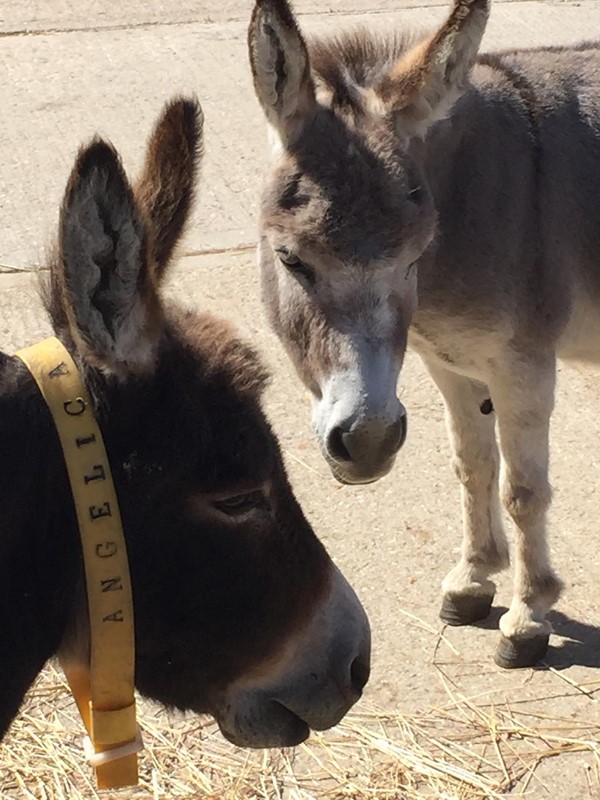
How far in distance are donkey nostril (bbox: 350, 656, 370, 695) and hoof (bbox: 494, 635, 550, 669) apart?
1552 mm

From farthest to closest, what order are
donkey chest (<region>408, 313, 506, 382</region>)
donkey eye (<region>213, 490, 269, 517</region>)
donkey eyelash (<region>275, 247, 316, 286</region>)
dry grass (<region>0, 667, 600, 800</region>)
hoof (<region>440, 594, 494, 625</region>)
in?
hoof (<region>440, 594, 494, 625</region>) < donkey chest (<region>408, 313, 506, 382</region>) < dry grass (<region>0, 667, 600, 800</region>) < donkey eyelash (<region>275, 247, 316, 286</region>) < donkey eye (<region>213, 490, 269, 517</region>)

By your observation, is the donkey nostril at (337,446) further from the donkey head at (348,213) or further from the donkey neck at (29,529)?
the donkey neck at (29,529)

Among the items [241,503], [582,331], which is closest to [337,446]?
[241,503]

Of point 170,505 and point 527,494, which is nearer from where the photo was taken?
point 170,505

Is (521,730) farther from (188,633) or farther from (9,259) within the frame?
(9,259)

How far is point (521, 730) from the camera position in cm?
346

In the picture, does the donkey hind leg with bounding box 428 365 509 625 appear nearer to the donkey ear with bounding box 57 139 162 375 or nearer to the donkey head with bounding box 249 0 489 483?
the donkey head with bounding box 249 0 489 483


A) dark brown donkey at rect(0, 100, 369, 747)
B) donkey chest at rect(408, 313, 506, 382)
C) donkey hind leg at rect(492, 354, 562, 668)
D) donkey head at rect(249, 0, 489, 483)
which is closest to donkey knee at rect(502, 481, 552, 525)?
donkey hind leg at rect(492, 354, 562, 668)

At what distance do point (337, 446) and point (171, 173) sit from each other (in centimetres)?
85

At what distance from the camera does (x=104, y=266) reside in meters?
1.86

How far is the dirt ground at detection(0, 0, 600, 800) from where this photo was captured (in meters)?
3.72

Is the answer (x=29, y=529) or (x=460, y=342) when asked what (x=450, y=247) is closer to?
(x=460, y=342)

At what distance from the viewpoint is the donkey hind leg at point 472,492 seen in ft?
12.7

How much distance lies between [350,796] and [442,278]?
1458 mm
